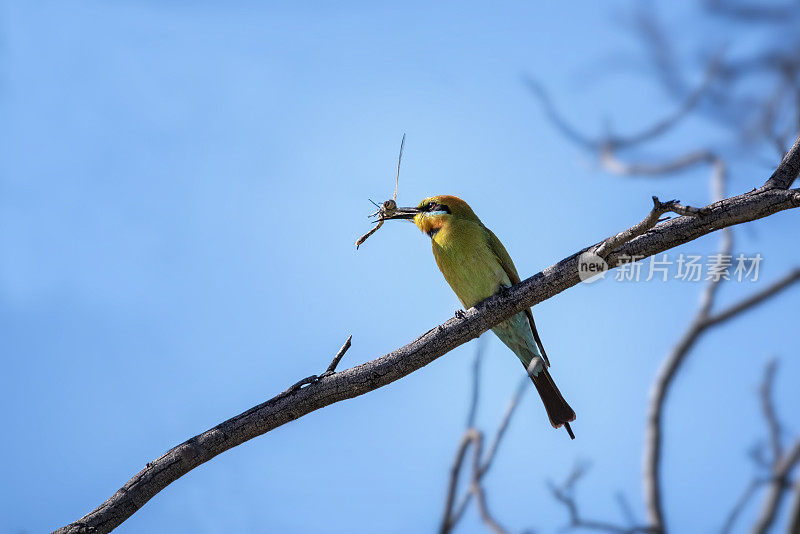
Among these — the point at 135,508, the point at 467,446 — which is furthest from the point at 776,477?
the point at 135,508

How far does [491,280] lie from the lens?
159 inches

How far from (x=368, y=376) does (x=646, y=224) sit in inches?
52.0

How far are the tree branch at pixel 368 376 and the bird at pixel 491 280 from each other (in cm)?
75

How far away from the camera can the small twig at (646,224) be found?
111 inches

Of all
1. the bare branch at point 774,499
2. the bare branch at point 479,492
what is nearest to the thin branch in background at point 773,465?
the bare branch at point 774,499

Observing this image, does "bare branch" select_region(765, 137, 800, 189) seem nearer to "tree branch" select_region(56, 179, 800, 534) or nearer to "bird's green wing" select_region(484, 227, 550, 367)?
"tree branch" select_region(56, 179, 800, 534)

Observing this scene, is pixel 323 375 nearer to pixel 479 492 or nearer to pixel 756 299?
pixel 479 492

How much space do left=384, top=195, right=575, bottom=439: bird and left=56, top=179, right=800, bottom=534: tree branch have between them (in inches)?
29.4

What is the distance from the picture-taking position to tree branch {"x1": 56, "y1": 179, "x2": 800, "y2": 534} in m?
2.97

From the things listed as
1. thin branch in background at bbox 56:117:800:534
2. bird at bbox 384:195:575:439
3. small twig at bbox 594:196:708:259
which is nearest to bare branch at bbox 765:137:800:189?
thin branch in background at bbox 56:117:800:534

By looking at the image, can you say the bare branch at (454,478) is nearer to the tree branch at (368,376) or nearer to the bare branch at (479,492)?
the bare branch at (479,492)

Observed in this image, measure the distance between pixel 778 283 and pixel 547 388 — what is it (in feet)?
12.4

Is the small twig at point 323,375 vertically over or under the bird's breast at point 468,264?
under

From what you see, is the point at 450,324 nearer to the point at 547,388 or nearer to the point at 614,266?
the point at 614,266
